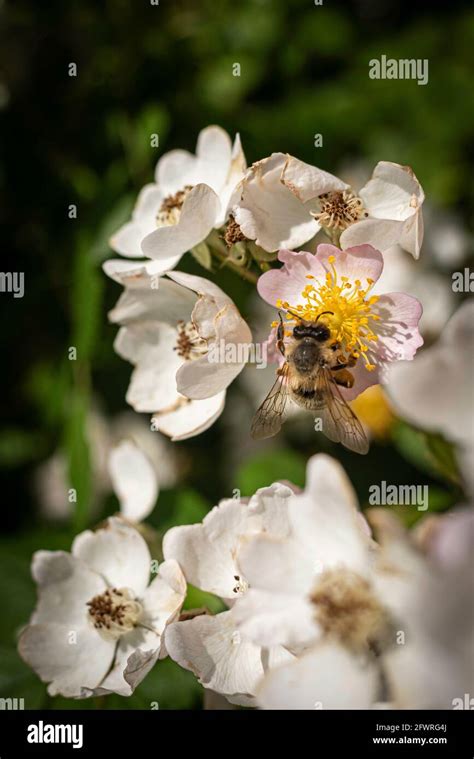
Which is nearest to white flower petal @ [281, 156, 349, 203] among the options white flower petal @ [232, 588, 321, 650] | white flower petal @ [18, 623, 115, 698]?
white flower petal @ [232, 588, 321, 650]

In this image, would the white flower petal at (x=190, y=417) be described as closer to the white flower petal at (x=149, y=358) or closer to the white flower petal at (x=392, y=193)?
the white flower petal at (x=149, y=358)

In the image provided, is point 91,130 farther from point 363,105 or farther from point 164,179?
point 363,105

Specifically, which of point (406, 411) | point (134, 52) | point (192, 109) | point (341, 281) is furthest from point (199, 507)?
point (134, 52)

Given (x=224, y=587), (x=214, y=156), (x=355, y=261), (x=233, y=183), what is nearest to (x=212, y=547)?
(x=224, y=587)

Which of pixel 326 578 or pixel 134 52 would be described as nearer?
pixel 326 578

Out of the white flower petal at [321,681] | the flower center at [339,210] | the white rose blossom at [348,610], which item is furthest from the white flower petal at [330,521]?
the flower center at [339,210]
